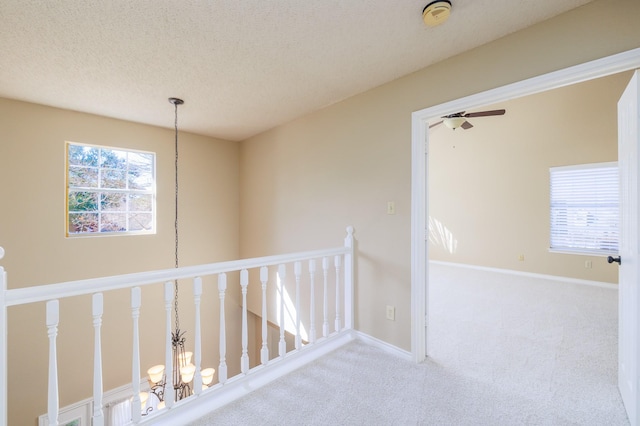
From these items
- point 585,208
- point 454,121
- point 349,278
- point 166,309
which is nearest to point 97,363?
point 166,309

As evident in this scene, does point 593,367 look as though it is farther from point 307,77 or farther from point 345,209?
point 307,77

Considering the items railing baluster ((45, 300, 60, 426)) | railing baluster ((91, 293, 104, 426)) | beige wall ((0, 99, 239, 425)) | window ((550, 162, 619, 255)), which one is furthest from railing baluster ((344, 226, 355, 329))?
window ((550, 162, 619, 255))

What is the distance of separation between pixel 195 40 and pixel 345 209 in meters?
1.88

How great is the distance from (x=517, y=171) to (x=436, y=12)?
4.66 m

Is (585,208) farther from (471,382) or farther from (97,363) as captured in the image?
(97,363)

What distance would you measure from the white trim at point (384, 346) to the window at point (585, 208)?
13.5 ft

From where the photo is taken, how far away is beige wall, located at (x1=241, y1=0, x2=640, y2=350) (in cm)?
166

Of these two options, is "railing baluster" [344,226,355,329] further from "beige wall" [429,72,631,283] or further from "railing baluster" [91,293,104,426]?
"beige wall" [429,72,631,283]

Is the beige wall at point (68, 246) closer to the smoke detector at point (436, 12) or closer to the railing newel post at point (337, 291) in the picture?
the railing newel post at point (337, 291)

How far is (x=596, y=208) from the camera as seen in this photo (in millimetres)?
4500

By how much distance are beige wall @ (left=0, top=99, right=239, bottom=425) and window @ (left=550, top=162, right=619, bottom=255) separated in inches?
233

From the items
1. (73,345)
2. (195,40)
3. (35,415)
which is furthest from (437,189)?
(35,415)

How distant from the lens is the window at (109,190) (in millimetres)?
3334

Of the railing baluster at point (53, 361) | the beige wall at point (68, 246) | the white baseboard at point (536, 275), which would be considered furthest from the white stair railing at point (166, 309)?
the white baseboard at point (536, 275)
